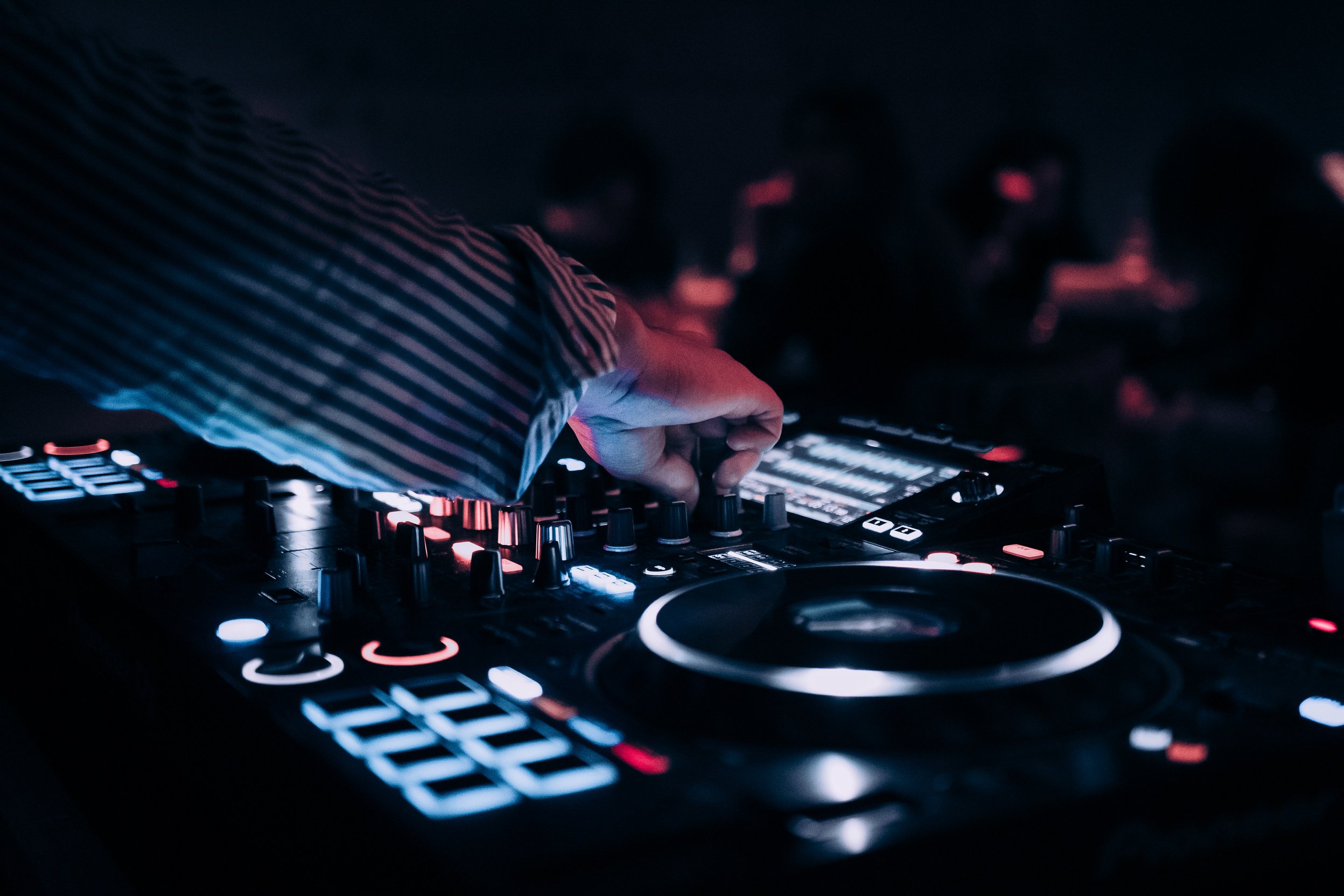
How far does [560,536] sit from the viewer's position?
999mm

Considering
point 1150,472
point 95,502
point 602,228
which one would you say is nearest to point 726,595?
point 95,502

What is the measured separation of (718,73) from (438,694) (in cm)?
394

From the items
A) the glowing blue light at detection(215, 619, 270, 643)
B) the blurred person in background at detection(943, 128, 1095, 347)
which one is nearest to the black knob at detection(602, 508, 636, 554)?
the glowing blue light at detection(215, 619, 270, 643)

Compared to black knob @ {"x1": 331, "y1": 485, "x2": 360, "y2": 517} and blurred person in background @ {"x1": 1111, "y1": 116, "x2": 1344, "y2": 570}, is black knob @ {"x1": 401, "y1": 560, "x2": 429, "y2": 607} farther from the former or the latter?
blurred person in background @ {"x1": 1111, "y1": 116, "x2": 1344, "y2": 570}

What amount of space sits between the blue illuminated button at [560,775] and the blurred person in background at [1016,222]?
4.32 meters

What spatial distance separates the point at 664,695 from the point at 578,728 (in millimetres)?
63

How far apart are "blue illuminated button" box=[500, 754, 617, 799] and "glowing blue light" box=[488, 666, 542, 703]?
0.09 meters

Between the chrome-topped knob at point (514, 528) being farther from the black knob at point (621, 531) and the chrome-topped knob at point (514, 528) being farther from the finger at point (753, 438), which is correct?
the finger at point (753, 438)

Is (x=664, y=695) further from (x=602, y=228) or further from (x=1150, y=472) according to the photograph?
(x=602, y=228)

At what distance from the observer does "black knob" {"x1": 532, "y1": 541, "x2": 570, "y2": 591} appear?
93cm

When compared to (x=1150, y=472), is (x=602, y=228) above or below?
above

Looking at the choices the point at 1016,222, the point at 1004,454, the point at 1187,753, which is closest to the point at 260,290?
the point at 1187,753

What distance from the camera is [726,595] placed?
0.85 meters

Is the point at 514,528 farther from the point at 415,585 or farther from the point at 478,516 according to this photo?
the point at 415,585
